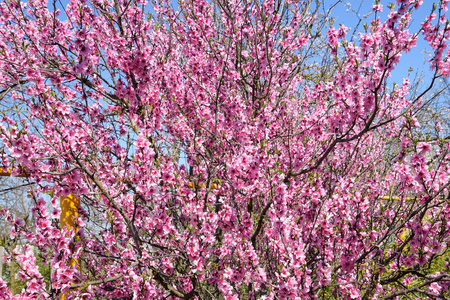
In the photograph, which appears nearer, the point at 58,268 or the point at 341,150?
the point at 58,268

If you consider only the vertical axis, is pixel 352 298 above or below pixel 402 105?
below

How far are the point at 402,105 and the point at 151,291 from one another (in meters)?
4.16

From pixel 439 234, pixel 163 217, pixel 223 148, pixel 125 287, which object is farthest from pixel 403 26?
pixel 125 287

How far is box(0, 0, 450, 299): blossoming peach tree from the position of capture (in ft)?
9.34

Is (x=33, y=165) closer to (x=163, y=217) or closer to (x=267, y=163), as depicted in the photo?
(x=163, y=217)

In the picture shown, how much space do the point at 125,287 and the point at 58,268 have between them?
1.08 meters

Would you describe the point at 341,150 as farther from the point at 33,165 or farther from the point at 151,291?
the point at 33,165

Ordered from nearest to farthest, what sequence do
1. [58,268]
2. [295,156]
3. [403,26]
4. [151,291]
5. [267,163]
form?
[58,268], [403,26], [151,291], [267,163], [295,156]

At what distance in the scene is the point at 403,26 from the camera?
279cm

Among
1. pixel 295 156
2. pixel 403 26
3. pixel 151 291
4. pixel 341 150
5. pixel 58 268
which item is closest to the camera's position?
pixel 58 268

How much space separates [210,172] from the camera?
3.52 metres

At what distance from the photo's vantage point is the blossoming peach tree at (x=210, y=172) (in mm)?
2846

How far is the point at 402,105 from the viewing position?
186 inches

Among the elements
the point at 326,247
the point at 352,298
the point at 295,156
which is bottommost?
the point at 352,298
